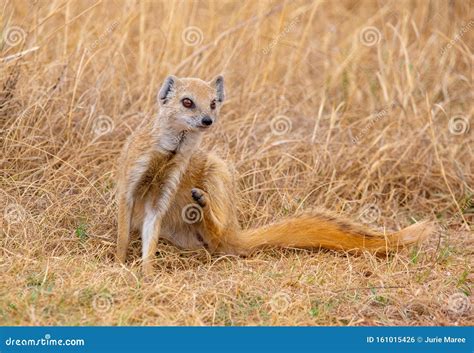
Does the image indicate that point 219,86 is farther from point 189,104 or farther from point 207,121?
point 207,121

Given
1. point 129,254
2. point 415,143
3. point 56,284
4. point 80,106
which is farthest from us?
point 415,143

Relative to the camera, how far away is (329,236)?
5125 mm

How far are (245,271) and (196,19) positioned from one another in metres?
3.46

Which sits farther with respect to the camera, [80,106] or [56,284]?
[80,106]

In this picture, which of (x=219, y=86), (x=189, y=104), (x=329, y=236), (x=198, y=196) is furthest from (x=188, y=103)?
(x=329, y=236)

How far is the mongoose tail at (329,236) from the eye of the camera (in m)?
5.12

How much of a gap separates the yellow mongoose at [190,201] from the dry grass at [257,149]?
117 mm

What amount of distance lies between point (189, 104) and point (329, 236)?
1217 millimetres

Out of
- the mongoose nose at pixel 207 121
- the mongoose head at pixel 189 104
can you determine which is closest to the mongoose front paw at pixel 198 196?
the mongoose head at pixel 189 104

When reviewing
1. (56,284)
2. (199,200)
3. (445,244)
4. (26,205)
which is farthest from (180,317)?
(445,244)

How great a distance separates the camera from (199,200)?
4.93 m

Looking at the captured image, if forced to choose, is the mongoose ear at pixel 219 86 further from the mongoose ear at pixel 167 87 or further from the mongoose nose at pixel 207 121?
the mongoose nose at pixel 207 121

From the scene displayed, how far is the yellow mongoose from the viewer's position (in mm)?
4852

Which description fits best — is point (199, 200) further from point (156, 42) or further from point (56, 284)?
point (156, 42)
